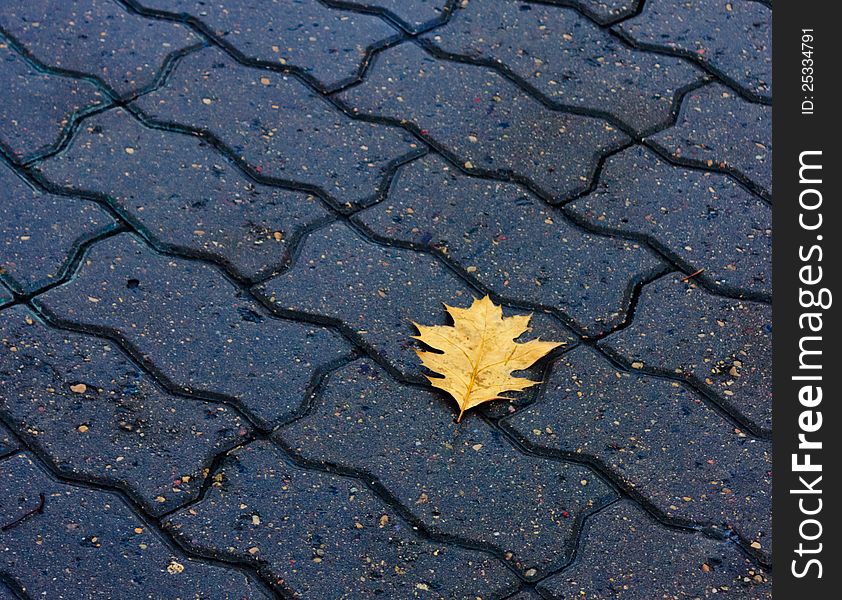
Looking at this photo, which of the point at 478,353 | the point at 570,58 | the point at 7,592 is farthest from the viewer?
the point at 570,58

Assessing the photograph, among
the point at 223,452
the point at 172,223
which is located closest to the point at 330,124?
the point at 172,223

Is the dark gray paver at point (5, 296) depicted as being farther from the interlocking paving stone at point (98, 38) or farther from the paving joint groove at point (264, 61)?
the paving joint groove at point (264, 61)

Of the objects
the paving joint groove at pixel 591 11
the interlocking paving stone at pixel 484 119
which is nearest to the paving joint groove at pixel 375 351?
the interlocking paving stone at pixel 484 119

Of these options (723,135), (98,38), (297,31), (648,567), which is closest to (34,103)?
(98,38)

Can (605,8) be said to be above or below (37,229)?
above

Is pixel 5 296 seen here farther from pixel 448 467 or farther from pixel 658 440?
pixel 658 440

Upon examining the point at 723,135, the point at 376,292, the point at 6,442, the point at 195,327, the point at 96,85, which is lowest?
the point at 6,442
